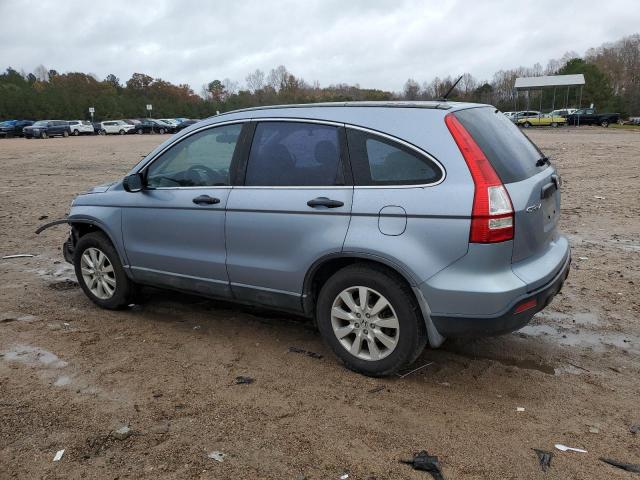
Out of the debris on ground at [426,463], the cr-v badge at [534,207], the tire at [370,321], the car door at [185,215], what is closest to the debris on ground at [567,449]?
the debris on ground at [426,463]

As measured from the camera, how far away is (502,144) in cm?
358

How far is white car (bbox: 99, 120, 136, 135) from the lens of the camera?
56.2 metres

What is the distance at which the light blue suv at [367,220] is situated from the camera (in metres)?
3.25

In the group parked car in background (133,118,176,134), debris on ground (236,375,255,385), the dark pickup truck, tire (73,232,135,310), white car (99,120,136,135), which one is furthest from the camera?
parked car in background (133,118,176,134)

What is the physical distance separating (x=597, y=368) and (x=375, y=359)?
1.59 m

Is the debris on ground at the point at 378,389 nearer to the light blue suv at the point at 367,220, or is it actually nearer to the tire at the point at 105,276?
the light blue suv at the point at 367,220

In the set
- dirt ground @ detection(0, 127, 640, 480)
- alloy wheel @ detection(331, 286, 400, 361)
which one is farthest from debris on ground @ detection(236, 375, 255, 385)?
alloy wheel @ detection(331, 286, 400, 361)

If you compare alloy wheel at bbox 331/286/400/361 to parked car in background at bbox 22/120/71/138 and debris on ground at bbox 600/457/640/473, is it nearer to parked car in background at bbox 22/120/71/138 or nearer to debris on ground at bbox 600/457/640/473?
debris on ground at bbox 600/457/640/473

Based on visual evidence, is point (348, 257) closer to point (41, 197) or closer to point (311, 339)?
point (311, 339)

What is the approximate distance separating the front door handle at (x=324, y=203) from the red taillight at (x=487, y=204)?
2.73 ft

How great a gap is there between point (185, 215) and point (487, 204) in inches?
93.0

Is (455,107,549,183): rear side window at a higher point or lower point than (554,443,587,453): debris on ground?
higher

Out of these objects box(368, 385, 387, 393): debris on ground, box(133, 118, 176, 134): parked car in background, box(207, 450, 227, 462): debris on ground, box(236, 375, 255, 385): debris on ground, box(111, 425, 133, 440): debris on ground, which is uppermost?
box(133, 118, 176, 134): parked car in background

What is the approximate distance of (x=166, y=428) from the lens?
10.5 ft
